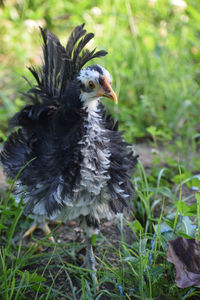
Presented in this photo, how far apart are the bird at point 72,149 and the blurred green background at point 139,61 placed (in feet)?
1.81

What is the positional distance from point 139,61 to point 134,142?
89cm

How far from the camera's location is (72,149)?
1.35 meters

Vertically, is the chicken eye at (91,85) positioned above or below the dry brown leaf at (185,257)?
above

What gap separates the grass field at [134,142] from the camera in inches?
52.9

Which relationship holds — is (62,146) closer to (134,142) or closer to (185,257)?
(185,257)

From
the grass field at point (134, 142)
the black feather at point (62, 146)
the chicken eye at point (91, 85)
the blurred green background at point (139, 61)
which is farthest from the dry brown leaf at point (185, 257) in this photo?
the blurred green background at point (139, 61)

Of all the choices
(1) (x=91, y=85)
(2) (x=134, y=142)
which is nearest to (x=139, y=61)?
(2) (x=134, y=142)

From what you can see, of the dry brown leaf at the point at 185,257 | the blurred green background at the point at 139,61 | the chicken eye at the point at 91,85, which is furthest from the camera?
the blurred green background at the point at 139,61

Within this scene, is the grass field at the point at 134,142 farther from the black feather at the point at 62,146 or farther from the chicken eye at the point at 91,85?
the chicken eye at the point at 91,85

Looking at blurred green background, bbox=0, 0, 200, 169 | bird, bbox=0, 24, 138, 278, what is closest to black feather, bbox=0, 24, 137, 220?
bird, bbox=0, 24, 138, 278

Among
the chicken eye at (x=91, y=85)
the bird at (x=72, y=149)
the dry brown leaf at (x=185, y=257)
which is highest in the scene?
the chicken eye at (x=91, y=85)

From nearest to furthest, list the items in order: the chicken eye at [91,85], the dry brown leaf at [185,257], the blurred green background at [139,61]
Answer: the dry brown leaf at [185,257] → the chicken eye at [91,85] → the blurred green background at [139,61]

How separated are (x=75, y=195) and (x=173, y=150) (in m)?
1.23

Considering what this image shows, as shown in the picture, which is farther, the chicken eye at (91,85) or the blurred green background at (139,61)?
the blurred green background at (139,61)
